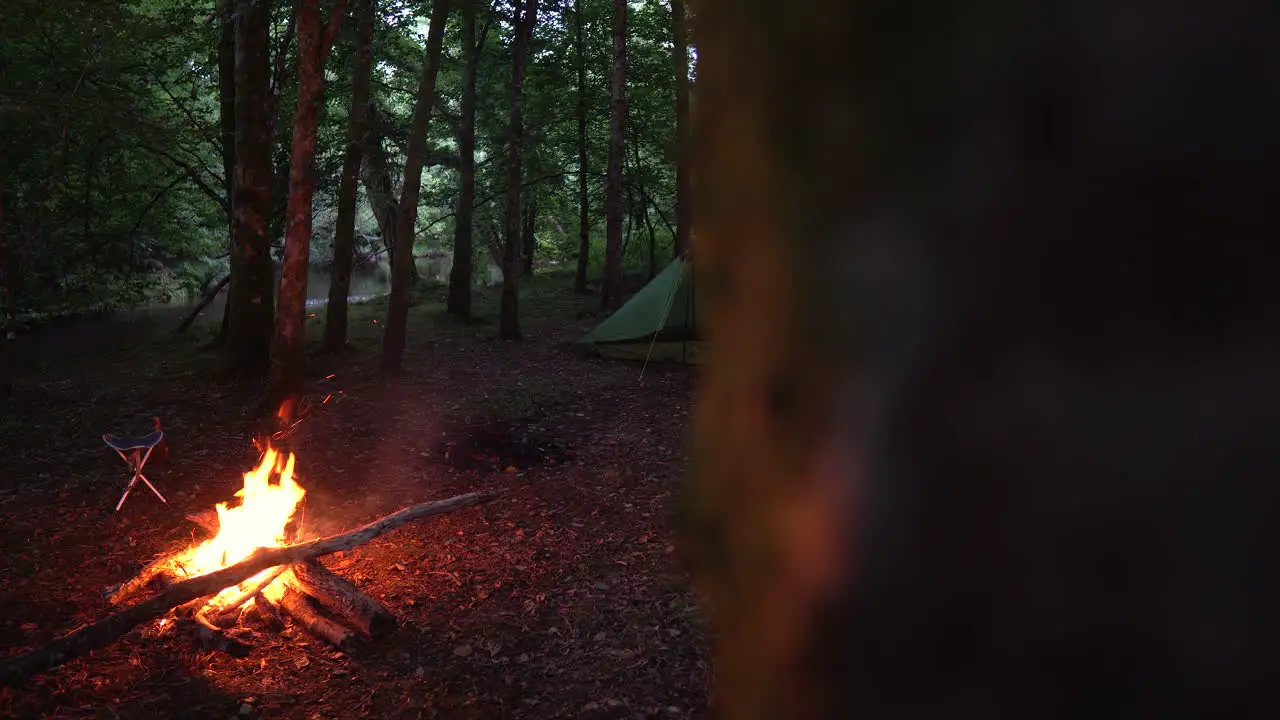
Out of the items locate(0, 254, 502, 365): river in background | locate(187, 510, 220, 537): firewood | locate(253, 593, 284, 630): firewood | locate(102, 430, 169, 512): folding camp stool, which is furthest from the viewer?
locate(0, 254, 502, 365): river in background

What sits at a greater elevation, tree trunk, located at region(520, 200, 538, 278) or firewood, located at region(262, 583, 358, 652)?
tree trunk, located at region(520, 200, 538, 278)

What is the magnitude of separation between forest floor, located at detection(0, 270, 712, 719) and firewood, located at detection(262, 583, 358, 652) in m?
0.08

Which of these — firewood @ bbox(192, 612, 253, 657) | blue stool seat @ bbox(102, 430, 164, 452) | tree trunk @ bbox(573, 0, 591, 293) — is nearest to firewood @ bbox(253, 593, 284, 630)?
firewood @ bbox(192, 612, 253, 657)

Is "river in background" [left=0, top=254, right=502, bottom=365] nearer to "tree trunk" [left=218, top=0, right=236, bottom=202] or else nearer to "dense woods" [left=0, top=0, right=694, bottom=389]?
"dense woods" [left=0, top=0, right=694, bottom=389]

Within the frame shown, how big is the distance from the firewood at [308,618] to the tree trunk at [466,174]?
1006 centimetres

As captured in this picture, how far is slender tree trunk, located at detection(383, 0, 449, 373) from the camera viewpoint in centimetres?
1021

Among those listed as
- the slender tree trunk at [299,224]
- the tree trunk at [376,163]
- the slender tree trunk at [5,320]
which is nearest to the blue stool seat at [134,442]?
the slender tree trunk at [299,224]

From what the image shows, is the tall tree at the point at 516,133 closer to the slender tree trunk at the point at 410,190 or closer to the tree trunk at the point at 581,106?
the slender tree trunk at the point at 410,190

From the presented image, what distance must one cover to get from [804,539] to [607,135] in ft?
78.3

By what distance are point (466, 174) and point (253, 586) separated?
11672 millimetres

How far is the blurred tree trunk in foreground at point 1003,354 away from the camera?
2.05 ft

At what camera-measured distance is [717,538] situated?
1178 millimetres

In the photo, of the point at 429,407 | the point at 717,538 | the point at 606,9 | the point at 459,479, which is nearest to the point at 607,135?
the point at 606,9

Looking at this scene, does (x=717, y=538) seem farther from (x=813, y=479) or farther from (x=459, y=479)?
(x=459, y=479)
